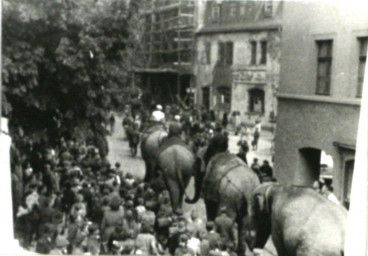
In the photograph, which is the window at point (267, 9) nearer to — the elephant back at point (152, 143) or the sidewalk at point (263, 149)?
the sidewalk at point (263, 149)

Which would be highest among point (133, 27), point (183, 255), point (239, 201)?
point (133, 27)

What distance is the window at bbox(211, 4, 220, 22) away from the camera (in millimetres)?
4399

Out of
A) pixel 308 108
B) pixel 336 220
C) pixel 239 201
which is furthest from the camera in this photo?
pixel 239 201

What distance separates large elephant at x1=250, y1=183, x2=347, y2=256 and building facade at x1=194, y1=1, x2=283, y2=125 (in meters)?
0.47

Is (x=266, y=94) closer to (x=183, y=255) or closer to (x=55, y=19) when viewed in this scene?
(x=183, y=255)

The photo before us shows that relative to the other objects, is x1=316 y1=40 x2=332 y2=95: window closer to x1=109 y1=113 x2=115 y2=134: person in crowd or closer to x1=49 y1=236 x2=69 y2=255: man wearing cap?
x1=109 y1=113 x2=115 y2=134: person in crowd

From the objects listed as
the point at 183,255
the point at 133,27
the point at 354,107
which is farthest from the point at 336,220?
the point at 133,27

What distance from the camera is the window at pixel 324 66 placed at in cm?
424

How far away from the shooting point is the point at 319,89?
4.27 m

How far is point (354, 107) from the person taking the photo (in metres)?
4.10

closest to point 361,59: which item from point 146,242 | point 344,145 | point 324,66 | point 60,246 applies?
point 324,66

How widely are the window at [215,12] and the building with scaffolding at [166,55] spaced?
15 cm

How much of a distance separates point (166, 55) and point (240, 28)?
1.62 feet

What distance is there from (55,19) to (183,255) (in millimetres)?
1609
